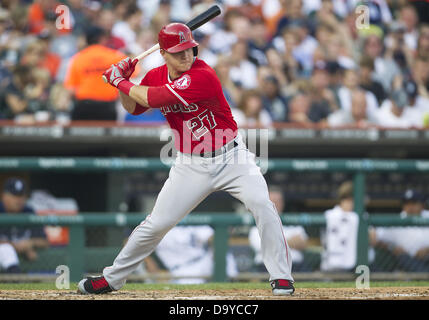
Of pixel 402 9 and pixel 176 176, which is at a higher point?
pixel 402 9

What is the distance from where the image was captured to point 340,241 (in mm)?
6812

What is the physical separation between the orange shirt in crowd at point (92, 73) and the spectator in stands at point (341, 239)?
2.57 metres

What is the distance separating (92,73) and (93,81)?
0.09 meters

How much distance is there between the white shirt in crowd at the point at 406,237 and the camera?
7.11 m

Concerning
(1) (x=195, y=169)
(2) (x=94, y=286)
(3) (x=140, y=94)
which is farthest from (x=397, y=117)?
(2) (x=94, y=286)

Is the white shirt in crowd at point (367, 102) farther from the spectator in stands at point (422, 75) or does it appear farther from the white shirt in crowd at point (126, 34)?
the white shirt in crowd at point (126, 34)

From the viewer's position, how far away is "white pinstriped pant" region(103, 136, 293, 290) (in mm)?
4586

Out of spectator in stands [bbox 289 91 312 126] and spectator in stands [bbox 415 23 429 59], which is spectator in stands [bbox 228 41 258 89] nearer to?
spectator in stands [bbox 289 91 312 126]

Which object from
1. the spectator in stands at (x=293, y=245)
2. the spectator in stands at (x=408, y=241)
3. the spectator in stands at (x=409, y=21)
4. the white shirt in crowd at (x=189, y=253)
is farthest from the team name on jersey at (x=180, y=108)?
the spectator in stands at (x=409, y=21)

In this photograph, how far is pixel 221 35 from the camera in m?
9.88
